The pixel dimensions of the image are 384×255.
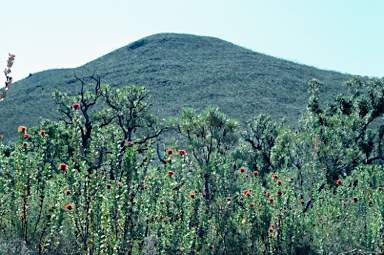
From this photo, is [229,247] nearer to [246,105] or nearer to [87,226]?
[87,226]

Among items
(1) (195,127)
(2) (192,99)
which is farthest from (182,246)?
(2) (192,99)

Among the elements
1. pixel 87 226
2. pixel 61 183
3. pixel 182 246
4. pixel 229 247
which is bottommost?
pixel 229 247

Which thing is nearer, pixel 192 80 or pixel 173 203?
pixel 173 203

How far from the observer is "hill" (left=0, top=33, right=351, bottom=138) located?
49.2m

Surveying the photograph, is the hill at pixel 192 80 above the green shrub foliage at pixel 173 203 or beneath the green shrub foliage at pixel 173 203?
above

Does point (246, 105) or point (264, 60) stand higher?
point (264, 60)

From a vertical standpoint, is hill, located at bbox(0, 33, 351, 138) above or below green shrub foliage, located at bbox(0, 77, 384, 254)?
above

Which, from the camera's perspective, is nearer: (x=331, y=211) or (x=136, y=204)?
(x=136, y=204)

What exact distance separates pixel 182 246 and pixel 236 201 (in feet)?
8.06

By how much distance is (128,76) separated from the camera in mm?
66125

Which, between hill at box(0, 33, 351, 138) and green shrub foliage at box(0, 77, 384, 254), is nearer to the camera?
green shrub foliage at box(0, 77, 384, 254)

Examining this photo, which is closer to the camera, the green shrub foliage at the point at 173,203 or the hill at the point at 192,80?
the green shrub foliage at the point at 173,203

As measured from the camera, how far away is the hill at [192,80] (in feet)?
161

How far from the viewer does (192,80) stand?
205ft
